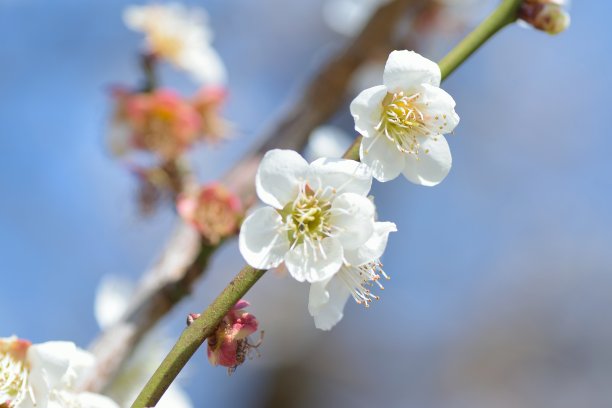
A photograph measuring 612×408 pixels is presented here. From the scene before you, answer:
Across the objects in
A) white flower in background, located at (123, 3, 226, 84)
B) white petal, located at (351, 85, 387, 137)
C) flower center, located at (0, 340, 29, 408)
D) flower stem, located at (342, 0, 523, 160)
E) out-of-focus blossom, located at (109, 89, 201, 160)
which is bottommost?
flower center, located at (0, 340, 29, 408)

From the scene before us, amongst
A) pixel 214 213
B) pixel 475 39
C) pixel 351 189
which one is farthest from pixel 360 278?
pixel 214 213

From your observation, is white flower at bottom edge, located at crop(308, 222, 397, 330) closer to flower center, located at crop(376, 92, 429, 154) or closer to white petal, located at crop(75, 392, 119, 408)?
flower center, located at crop(376, 92, 429, 154)

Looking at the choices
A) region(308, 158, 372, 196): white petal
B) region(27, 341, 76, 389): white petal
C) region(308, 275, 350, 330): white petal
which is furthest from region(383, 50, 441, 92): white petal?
region(27, 341, 76, 389): white petal

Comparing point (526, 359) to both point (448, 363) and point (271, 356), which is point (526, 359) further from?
point (271, 356)

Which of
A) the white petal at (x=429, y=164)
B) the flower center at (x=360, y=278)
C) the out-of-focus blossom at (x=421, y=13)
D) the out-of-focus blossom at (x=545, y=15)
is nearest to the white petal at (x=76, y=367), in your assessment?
Result: the flower center at (x=360, y=278)

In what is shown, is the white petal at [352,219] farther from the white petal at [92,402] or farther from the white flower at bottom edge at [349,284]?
the white petal at [92,402]
